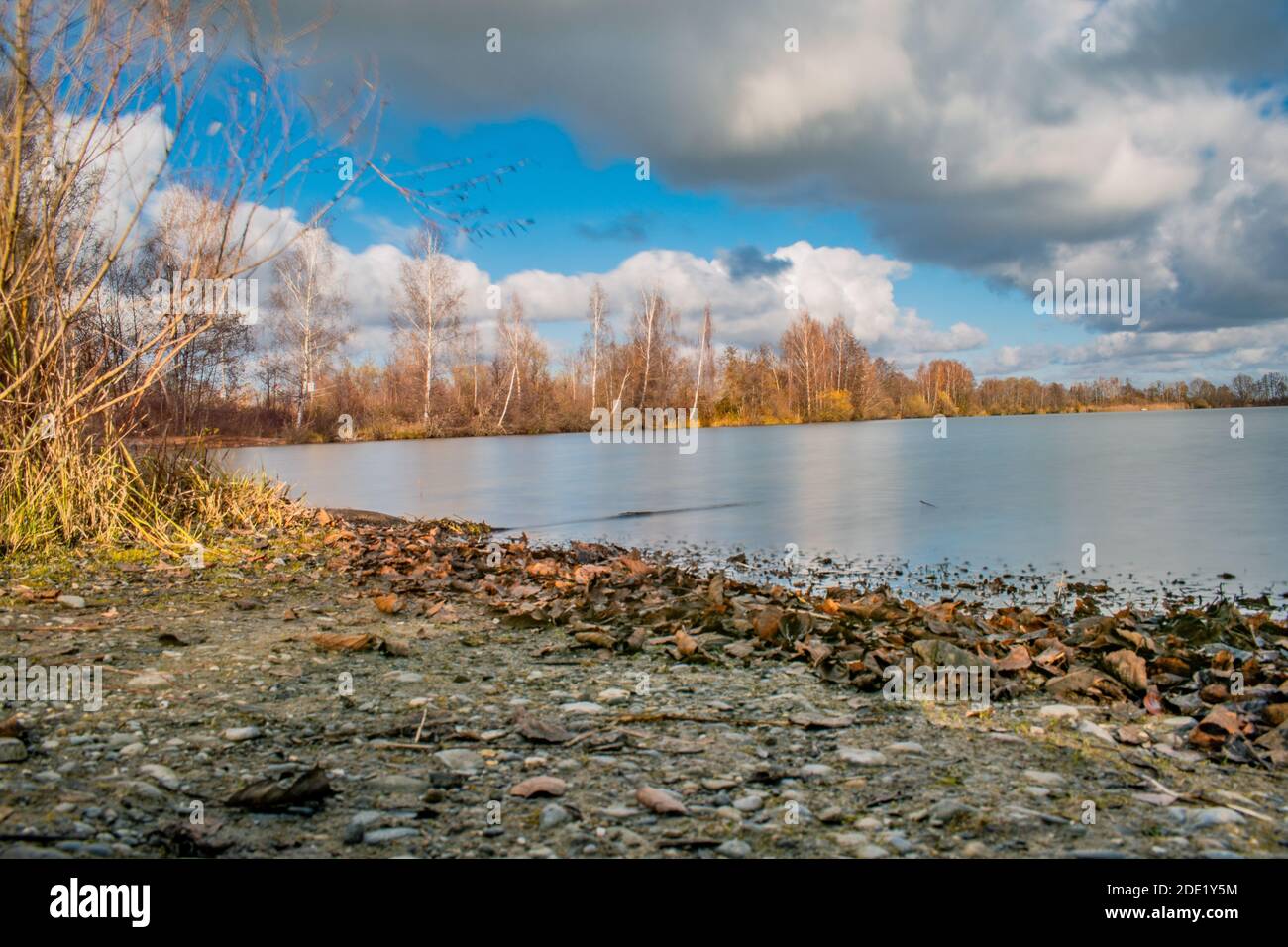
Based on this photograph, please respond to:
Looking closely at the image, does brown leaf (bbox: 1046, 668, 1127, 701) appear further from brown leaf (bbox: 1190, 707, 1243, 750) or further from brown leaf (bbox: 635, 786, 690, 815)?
brown leaf (bbox: 635, 786, 690, 815)

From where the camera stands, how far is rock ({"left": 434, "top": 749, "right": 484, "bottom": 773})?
8.42 feet

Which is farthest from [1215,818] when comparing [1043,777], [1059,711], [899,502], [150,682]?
[899,502]

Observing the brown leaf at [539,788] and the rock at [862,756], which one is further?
the rock at [862,756]

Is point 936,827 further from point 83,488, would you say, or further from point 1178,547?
point 1178,547

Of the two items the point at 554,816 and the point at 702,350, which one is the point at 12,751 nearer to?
the point at 554,816

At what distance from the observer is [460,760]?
2.63 meters

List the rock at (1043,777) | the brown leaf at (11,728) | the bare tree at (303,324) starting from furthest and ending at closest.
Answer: the bare tree at (303,324) < the brown leaf at (11,728) < the rock at (1043,777)

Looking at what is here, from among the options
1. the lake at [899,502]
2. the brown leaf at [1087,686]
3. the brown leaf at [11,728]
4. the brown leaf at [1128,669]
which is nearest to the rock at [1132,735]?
the brown leaf at [1087,686]

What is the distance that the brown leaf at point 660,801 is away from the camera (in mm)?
2244

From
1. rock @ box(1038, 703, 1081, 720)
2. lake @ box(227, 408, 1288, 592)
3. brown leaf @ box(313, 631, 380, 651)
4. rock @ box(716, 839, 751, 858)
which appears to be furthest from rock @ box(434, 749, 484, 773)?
lake @ box(227, 408, 1288, 592)

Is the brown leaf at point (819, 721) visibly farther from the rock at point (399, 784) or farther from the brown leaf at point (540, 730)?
the rock at point (399, 784)

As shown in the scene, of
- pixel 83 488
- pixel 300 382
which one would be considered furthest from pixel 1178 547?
pixel 300 382
